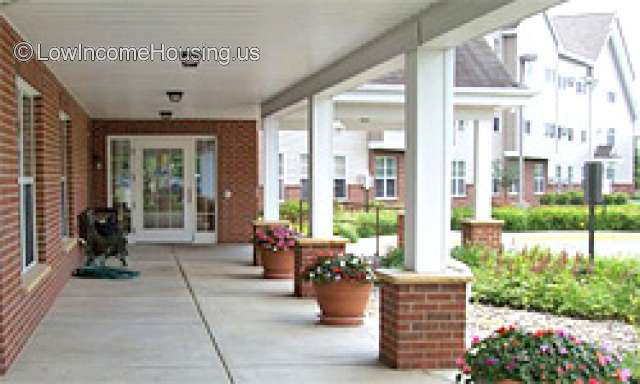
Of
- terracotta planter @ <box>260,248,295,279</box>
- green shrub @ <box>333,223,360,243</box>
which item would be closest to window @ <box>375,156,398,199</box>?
green shrub @ <box>333,223,360,243</box>

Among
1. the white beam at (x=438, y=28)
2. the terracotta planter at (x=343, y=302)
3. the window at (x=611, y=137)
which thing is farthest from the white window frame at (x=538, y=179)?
the terracotta planter at (x=343, y=302)

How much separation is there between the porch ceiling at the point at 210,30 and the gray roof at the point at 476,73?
4.10m

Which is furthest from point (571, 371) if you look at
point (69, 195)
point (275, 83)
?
point (69, 195)

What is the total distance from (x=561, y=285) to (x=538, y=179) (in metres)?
29.1

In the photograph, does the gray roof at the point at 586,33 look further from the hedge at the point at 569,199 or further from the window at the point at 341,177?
the window at the point at 341,177

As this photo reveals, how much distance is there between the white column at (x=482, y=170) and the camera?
16.2 metres

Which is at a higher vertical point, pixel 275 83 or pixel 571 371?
pixel 275 83

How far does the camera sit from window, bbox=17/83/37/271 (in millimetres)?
8625

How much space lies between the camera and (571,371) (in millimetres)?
4695

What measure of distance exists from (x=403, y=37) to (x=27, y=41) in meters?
3.38

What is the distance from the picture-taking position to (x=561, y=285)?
1125cm

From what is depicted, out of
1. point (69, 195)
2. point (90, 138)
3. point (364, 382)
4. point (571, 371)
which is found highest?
point (90, 138)

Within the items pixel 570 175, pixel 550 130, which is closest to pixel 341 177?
pixel 550 130

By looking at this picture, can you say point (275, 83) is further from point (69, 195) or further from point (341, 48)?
point (69, 195)
